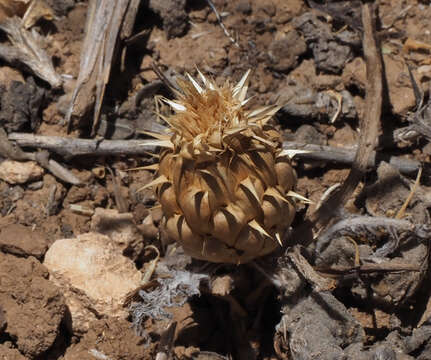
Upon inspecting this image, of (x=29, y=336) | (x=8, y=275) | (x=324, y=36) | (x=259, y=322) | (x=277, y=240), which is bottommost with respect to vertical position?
(x=259, y=322)

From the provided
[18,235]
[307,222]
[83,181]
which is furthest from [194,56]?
[18,235]

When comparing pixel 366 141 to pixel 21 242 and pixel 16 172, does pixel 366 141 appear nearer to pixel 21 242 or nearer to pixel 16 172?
pixel 21 242

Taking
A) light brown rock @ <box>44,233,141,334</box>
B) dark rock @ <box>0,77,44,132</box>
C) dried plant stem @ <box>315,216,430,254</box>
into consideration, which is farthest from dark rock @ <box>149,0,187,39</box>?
dried plant stem @ <box>315,216,430,254</box>

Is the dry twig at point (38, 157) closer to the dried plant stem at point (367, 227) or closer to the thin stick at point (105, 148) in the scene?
the thin stick at point (105, 148)

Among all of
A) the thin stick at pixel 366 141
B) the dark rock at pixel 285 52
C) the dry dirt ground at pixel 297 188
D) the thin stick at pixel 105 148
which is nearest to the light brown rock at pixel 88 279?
the dry dirt ground at pixel 297 188

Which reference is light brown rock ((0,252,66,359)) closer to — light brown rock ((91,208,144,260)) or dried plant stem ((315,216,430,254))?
light brown rock ((91,208,144,260))

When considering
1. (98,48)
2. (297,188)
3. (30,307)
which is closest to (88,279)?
(30,307)

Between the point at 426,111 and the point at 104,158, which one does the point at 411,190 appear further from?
the point at 104,158
